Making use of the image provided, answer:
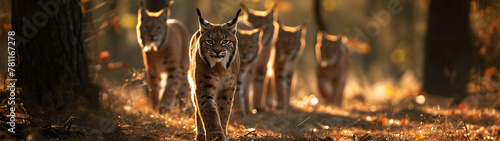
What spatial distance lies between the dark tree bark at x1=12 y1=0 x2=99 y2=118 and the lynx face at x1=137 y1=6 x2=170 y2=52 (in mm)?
1689

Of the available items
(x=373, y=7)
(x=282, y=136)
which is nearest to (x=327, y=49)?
(x=282, y=136)

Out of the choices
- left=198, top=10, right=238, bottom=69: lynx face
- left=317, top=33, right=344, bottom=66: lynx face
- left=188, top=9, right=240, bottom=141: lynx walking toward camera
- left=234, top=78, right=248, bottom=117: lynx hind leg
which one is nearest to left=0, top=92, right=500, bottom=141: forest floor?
left=234, top=78, right=248, bottom=117: lynx hind leg

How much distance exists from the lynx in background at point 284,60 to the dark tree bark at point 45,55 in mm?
5107

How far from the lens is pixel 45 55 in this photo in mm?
7234

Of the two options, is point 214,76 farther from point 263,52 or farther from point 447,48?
point 447,48

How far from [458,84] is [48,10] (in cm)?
1019

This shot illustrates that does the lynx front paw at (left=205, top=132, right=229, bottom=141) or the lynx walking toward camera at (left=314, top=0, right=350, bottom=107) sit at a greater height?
the lynx walking toward camera at (left=314, top=0, right=350, bottom=107)

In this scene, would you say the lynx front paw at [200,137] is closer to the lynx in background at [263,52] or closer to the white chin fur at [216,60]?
the white chin fur at [216,60]

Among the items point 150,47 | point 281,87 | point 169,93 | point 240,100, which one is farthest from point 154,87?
point 281,87

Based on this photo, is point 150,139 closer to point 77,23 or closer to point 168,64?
point 77,23

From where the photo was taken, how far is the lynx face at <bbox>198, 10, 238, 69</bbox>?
20.2 ft

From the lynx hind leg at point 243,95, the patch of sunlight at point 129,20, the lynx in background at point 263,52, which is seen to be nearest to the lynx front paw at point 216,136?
the lynx hind leg at point 243,95

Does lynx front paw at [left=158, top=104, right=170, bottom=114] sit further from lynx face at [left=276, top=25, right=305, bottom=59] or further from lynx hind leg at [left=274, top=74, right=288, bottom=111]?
lynx face at [left=276, top=25, right=305, bottom=59]

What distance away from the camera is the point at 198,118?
21.6 ft
